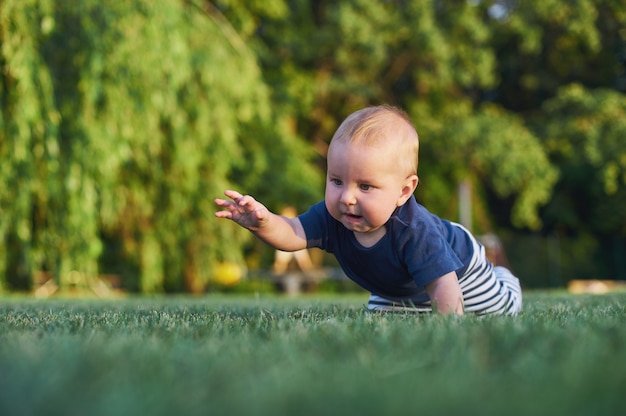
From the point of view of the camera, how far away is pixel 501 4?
17.9 meters

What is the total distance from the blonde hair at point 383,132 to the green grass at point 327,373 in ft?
3.01

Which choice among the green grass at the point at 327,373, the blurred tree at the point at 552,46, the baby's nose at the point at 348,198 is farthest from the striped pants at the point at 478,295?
the blurred tree at the point at 552,46

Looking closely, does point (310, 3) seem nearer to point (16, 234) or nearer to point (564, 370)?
point (16, 234)

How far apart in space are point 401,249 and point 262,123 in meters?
8.98

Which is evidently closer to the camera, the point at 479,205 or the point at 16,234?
the point at 16,234

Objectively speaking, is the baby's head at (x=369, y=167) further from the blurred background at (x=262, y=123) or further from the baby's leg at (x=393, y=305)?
the blurred background at (x=262, y=123)

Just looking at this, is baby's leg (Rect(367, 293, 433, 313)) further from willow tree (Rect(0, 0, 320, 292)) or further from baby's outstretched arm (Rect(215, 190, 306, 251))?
willow tree (Rect(0, 0, 320, 292))

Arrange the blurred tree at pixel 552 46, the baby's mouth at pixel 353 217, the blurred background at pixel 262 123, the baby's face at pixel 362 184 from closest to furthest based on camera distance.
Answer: the baby's face at pixel 362 184
the baby's mouth at pixel 353 217
the blurred background at pixel 262 123
the blurred tree at pixel 552 46

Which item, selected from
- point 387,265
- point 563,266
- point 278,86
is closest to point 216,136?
point 278,86

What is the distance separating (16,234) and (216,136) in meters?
2.83

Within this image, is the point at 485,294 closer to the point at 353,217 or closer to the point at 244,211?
the point at 353,217

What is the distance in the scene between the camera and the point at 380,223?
2.63 metres

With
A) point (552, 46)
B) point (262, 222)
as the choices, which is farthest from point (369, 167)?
point (552, 46)

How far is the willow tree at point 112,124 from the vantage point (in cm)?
775
